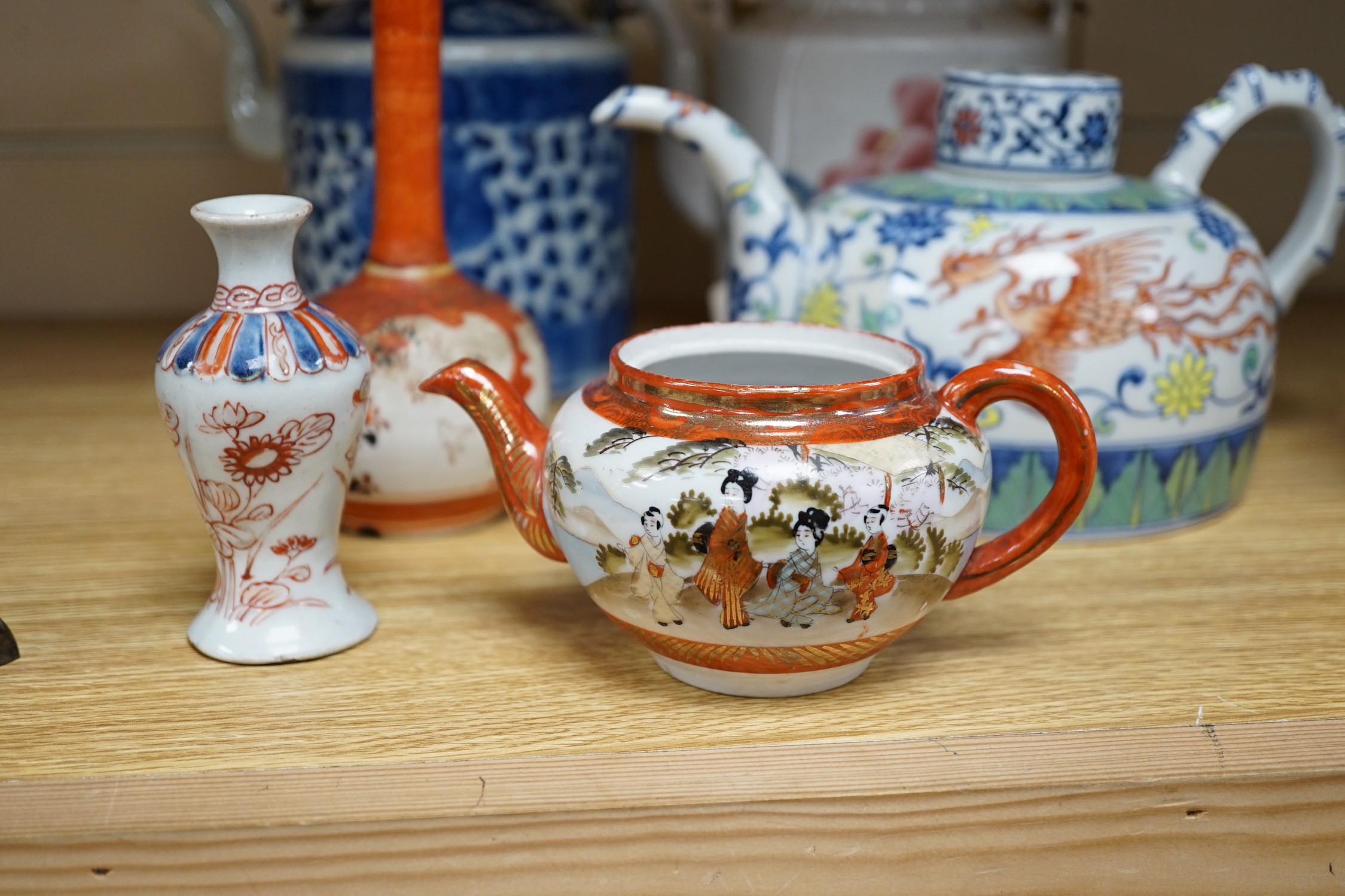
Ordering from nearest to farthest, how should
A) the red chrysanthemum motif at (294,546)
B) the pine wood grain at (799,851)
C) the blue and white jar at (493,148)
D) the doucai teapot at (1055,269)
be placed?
the pine wood grain at (799,851) → the red chrysanthemum motif at (294,546) → the doucai teapot at (1055,269) → the blue and white jar at (493,148)

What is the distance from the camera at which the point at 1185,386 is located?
716mm

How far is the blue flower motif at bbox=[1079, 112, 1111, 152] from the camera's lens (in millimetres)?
741

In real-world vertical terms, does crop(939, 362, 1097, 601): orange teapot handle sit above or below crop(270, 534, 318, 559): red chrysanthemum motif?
above

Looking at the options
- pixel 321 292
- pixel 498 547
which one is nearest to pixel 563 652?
pixel 498 547

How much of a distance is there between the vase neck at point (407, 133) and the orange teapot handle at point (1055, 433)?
1.05 feet

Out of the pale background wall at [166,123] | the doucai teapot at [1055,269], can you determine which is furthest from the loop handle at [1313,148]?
the pale background wall at [166,123]

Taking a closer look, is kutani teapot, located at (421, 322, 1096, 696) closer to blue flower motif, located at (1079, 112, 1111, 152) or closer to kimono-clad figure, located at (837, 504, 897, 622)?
kimono-clad figure, located at (837, 504, 897, 622)

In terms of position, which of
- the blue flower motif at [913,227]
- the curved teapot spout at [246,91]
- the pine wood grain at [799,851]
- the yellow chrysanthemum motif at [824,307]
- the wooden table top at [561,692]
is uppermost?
the curved teapot spout at [246,91]

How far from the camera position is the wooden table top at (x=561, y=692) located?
1.65 ft

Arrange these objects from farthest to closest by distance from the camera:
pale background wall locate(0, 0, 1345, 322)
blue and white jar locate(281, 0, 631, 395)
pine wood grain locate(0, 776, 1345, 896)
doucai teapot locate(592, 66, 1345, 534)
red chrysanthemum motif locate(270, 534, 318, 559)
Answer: pale background wall locate(0, 0, 1345, 322), blue and white jar locate(281, 0, 631, 395), doucai teapot locate(592, 66, 1345, 534), red chrysanthemum motif locate(270, 534, 318, 559), pine wood grain locate(0, 776, 1345, 896)

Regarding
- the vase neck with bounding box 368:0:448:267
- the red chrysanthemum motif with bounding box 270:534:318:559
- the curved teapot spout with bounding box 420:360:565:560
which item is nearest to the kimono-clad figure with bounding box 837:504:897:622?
the curved teapot spout with bounding box 420:360:565:560

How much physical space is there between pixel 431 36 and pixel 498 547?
28 cm

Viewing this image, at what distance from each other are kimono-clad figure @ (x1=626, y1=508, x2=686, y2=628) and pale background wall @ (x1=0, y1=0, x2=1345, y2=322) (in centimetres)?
68

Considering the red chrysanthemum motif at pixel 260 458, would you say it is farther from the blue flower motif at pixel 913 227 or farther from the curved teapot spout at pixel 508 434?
the blue flower motif at pixel 913 227
